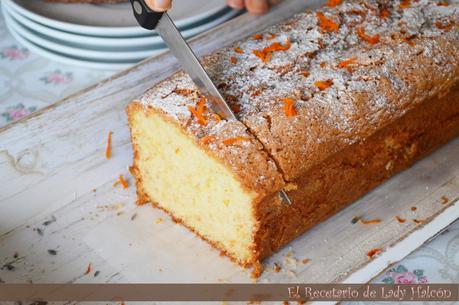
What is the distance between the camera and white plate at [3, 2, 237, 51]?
2949mm

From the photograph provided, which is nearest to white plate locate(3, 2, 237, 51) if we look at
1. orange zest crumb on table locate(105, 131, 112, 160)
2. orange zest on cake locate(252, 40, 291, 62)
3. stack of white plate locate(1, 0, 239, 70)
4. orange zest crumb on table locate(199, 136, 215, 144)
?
stack of white plate locate(1, 0, 239, 70)

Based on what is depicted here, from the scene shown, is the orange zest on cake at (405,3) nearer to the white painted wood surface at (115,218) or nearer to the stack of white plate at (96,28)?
the white painted wood surface at (115,218)

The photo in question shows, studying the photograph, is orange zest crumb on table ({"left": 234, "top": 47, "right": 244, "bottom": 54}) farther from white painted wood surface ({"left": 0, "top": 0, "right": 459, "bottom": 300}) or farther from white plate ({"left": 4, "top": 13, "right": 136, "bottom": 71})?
white plate ({"left": 4, "top": 13, "right": 136, "bottom": 71})

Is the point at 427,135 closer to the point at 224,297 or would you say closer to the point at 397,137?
the point at 397,137

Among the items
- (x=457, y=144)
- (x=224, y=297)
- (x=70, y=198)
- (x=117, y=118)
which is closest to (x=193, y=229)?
(x=224, y=297)

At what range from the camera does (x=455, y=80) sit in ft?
7.99

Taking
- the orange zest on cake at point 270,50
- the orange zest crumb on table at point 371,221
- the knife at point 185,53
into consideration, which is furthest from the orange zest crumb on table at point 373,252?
the orange zest on cake at point 270,50

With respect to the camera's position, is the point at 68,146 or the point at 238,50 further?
the point at 68,146

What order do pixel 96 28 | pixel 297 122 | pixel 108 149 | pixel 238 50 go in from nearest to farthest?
1. pixel 297 122
2. pixel 238 50
3. pixel 108 149
4. pixel 96 28

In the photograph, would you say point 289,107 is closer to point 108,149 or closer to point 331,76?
point 331,76

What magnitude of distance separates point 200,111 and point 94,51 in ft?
3.64

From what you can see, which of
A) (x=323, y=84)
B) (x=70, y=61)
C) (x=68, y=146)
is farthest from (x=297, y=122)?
(x=70, y=61)

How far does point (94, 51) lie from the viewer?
304 cm

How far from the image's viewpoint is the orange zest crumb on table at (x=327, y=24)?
2.51m
